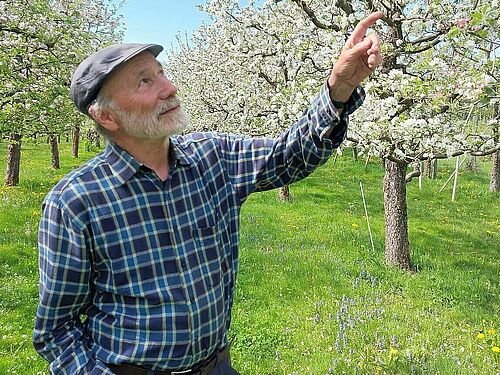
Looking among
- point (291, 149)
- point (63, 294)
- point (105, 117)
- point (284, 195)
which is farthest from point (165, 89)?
point (284, 195)

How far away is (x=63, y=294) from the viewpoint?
199 cm

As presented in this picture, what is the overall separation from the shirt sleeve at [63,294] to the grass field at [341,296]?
101 inches

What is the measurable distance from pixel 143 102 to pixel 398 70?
3887 millimetres

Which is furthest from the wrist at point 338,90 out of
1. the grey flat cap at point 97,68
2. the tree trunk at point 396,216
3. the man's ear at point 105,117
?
the tree trunk at point 396,216

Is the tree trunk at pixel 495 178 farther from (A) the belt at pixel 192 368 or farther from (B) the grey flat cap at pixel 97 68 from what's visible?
(B) the grey flat cap at pixel 97 68

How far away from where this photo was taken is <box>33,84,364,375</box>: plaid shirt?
197cm

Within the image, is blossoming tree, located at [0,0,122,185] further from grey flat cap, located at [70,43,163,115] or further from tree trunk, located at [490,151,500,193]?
tree trunk, located at [490,151,500,193]

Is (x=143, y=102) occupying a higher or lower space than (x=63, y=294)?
higher

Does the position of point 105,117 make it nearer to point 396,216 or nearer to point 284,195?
point 396,216

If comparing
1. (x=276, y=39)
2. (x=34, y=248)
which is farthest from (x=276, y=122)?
(x=34, y=248)

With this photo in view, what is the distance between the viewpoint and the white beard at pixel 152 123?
2.07 metres

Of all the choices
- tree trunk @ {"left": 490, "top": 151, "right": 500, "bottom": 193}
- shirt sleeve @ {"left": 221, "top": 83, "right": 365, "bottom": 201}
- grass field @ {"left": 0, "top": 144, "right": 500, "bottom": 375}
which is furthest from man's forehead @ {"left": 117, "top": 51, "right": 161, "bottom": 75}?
tree trunk @ {"left": 490, "top": 151, "right": 500, "bottom": 193}

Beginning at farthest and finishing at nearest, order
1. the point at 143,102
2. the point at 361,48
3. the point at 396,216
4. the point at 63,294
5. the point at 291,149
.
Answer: the point at 396,216 < the point at 291,149 < the point at 143,102 < the point at 63,294 < the point at 361,48

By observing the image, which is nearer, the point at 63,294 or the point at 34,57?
the point at 63,294
